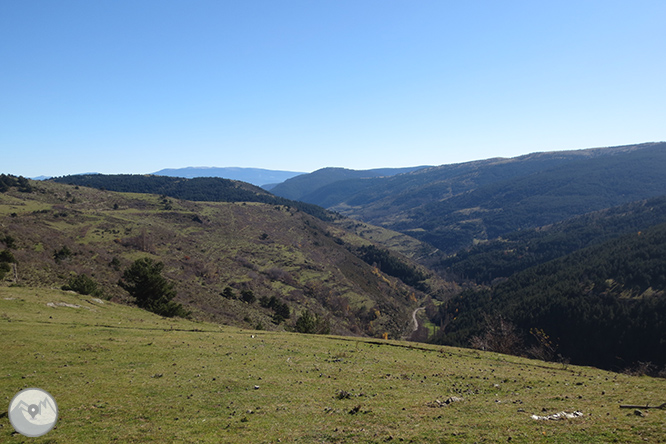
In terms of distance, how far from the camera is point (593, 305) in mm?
130000

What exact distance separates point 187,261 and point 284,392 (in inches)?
4199

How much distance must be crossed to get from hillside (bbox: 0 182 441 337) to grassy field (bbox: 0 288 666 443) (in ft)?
87.0

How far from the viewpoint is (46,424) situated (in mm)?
10852

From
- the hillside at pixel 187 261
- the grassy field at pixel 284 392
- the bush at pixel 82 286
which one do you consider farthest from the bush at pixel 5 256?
the grassy field at pixel 284 392

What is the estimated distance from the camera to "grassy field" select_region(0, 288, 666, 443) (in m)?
12.1

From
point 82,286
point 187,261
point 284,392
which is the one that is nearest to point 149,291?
point 82,286

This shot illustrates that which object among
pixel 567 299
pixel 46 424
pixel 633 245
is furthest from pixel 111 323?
pixel 633 245

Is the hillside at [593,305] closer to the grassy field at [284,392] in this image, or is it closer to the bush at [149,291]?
the grassy field at [284,392]

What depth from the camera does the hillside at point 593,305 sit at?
111m

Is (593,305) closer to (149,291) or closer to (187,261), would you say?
(187,261)

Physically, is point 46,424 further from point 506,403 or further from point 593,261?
point 593,261

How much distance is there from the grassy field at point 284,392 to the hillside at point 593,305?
97.1 metres

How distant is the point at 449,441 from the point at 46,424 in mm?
13262

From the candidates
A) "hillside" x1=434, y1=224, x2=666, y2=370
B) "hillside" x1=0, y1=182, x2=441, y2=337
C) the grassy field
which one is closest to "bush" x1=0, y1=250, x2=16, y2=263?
"hillside" x1=0, y1=182, x2=441, y2=337
